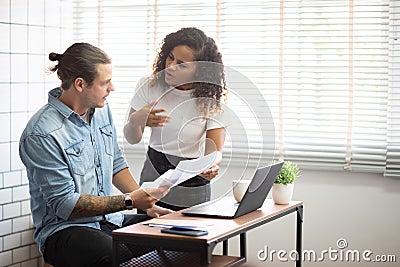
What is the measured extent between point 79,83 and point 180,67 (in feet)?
1.37

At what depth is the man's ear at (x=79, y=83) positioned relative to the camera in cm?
291

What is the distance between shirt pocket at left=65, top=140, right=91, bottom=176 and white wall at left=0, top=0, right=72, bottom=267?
95 centimetres

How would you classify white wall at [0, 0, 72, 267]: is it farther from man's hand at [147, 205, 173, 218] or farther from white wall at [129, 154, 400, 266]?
man's hand at [147, 205, 173, 218]

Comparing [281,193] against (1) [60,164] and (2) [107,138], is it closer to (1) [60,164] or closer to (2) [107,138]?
(2) [107,138]

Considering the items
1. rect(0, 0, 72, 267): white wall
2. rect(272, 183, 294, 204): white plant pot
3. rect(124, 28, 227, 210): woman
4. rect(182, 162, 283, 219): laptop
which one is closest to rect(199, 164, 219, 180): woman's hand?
rect(124, 28, 227, 210): woman

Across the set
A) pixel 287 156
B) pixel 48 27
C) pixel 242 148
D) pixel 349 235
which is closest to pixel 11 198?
pixel 48 27

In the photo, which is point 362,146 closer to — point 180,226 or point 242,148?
point 242,148

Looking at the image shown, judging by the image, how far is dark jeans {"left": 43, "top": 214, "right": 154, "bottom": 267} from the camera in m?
2.68

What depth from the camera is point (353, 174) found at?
3.82 metres

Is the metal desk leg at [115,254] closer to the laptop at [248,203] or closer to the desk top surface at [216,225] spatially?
the desk top surface at [216,225]

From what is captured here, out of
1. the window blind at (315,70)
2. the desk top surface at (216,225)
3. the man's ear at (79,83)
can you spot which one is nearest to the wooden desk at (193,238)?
the desk top surface at (216,225)

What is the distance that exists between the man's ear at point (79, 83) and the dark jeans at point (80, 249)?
56cm

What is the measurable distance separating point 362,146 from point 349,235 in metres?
0.49

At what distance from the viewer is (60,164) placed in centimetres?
283
